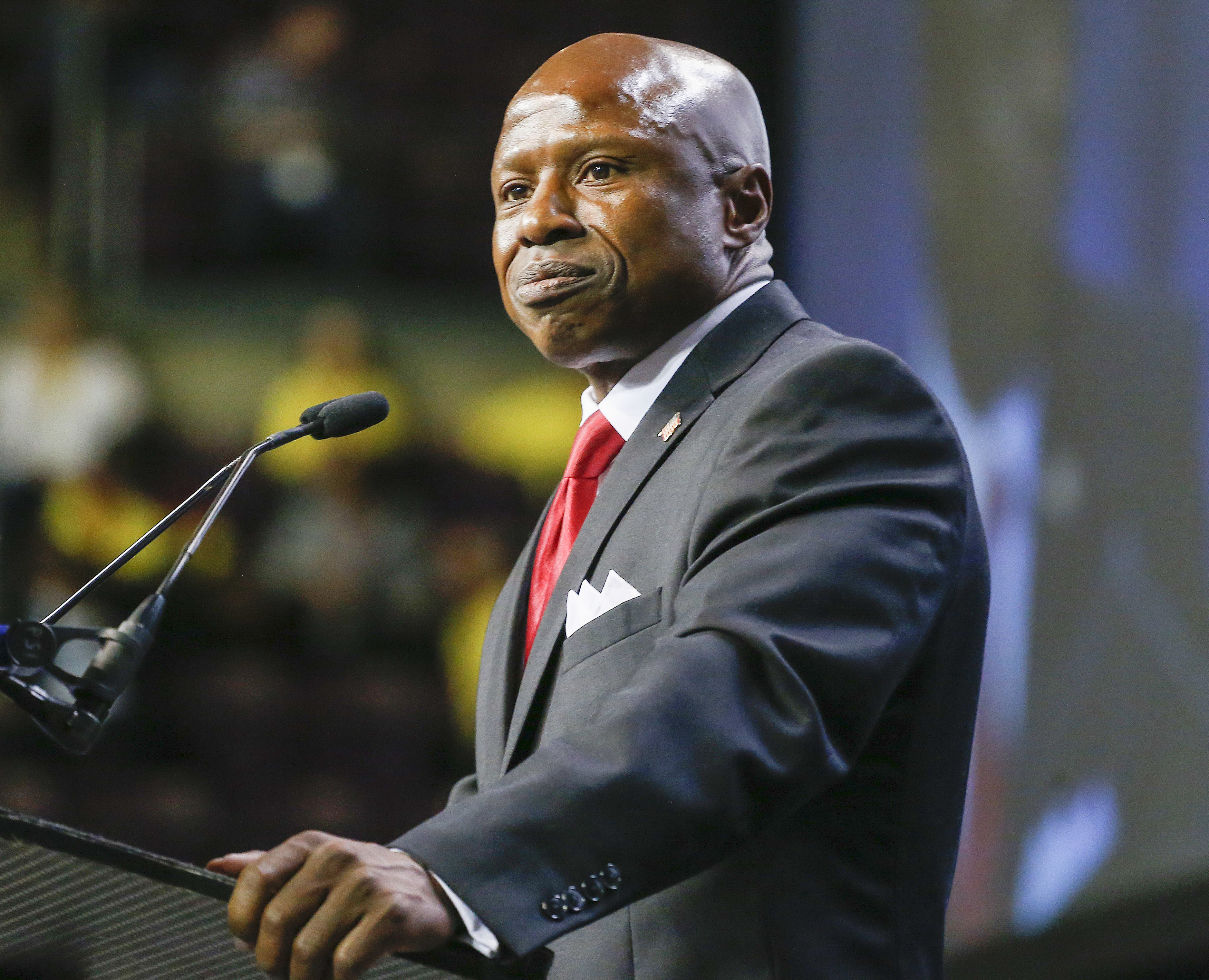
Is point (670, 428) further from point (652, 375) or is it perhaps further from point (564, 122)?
point (564, 122)

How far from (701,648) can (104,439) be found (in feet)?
15.5

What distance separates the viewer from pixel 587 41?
1829mm

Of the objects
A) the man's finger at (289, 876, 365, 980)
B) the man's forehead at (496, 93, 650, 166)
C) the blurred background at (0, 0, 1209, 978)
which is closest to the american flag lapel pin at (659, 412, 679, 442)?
the man's forehead at (496, 93, 650, 166)

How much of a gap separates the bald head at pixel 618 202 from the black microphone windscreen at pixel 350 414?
0.20 metres

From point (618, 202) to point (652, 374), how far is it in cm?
19

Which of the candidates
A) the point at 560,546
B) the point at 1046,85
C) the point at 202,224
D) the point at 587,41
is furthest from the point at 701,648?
the point at 202,224

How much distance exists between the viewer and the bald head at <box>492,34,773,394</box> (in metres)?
1.71

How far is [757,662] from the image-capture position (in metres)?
1.24

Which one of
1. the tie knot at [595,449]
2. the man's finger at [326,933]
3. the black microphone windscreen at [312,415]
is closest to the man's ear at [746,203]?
the tie knot at [595,449]

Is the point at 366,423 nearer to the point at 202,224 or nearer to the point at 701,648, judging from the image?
the point at 701,648

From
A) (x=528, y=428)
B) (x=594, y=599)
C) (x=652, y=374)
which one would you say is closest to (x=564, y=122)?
(x=652, y=374)

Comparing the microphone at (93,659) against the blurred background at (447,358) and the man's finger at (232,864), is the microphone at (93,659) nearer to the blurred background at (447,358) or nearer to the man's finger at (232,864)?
the man's finger at (232,864)

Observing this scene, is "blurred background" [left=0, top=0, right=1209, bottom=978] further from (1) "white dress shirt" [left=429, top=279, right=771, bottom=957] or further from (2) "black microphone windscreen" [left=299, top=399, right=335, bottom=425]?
(2) "black microphone windscreen" [left=299, top=399, right=335, bottom=425]

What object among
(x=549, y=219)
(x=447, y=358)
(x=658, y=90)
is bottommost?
(x=447, y=358)
